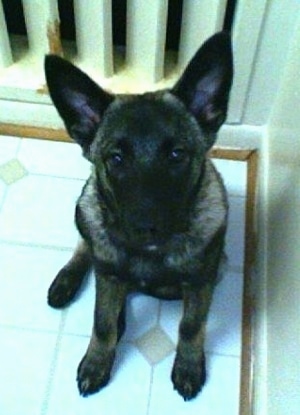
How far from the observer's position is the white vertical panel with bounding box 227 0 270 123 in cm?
162

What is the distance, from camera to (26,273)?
180 cm

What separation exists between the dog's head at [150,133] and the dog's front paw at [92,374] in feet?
1.42

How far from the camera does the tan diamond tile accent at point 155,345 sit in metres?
1.67

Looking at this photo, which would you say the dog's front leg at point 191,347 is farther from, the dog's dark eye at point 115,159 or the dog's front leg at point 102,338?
the dog's dark eye at point 115,159

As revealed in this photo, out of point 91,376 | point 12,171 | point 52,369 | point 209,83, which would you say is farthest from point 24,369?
point 209,83

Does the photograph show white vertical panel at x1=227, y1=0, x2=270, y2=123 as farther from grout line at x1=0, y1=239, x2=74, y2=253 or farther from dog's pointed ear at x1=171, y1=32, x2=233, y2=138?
grout line at x1=0, y1=239, x2=74, y2=253

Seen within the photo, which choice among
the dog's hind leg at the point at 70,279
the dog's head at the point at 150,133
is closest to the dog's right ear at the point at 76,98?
the dog's head at the point at 150,133

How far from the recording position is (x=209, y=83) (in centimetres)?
125

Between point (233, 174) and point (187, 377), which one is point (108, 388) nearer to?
point (187, 377)

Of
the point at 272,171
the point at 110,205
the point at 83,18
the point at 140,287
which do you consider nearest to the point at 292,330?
the point at 140,287

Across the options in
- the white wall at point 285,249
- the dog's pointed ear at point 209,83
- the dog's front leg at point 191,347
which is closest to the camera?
the dog's pointed ear at point 209,83

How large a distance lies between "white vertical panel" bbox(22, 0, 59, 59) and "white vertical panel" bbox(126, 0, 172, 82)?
0.66 ft

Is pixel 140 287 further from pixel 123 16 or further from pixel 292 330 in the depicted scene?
pixel 123 16

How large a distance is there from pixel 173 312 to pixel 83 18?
805 mm
